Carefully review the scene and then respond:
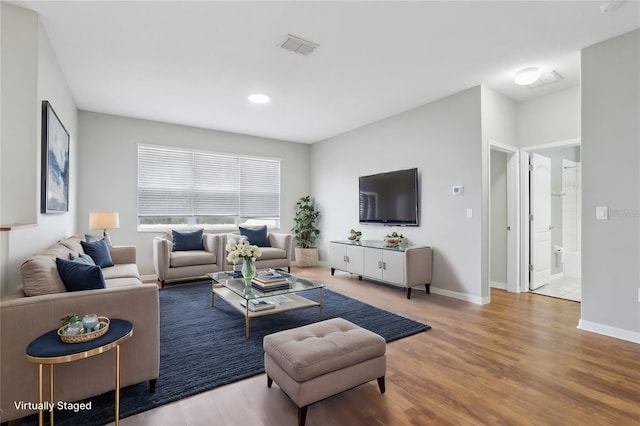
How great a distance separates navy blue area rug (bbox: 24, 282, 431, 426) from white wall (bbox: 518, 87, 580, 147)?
9.96ft

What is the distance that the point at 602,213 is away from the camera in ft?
9.46

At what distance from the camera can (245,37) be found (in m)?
2.79

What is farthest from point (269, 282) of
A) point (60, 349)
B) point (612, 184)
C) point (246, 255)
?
point (612, 184)

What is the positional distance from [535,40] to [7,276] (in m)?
4.44

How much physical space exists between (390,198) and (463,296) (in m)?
1.77

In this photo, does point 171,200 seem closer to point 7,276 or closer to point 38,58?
point 38,58

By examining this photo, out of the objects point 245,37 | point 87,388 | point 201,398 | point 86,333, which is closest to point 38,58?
point 245,37

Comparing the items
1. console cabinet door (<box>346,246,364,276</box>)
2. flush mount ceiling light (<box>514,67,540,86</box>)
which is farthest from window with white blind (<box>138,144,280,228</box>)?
flush mount ceiling light (<box>514,67,540,86</box>)

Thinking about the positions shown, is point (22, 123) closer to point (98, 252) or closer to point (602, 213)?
point (98, 252)

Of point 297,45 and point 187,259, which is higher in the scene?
point 297,45

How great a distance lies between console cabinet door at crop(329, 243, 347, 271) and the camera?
17.1 feet

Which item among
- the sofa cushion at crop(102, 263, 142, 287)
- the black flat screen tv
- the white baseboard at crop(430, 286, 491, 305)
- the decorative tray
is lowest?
the white baseboard at crop(430, 286, 491, 305)

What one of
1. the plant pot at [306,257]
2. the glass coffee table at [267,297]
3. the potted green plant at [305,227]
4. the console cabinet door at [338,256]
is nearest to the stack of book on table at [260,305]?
the glass coffee table at [267,297]

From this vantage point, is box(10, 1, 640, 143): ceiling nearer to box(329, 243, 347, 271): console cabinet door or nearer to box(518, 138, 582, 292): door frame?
box(518, 138, 582, 292): door frame
